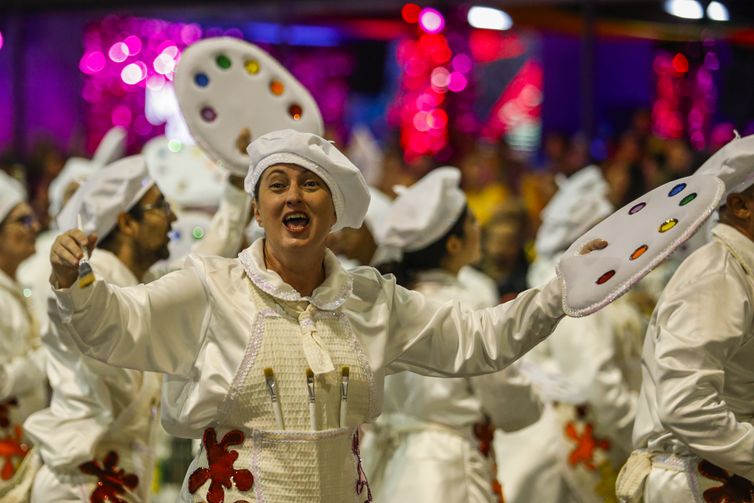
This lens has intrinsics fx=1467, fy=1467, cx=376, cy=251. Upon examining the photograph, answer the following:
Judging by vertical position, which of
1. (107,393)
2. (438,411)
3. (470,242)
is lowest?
(438,411)

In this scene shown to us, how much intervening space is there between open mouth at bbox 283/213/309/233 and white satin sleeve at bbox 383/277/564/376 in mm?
361

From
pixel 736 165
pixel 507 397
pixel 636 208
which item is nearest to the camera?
pixel 636 208

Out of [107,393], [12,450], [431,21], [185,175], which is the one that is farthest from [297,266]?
[431,21]

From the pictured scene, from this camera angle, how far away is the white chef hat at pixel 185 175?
312 inches

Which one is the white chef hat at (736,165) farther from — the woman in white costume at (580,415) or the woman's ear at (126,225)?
the woman's ear at (126,225)

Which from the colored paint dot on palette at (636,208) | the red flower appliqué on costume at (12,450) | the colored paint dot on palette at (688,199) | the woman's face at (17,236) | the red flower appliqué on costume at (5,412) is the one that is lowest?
the red flower appliqué on costume at (12,450)

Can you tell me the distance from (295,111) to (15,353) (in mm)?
1589

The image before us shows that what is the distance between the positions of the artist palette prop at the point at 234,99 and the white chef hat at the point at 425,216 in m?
0.53

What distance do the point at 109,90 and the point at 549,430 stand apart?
377 inches

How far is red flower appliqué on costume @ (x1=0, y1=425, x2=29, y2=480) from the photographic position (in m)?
6.02

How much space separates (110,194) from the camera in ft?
18.1

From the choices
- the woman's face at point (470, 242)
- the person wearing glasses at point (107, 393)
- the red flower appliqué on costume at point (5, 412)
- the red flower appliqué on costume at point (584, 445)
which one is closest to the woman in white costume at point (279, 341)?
the person wearing glasses at point (107, 393)

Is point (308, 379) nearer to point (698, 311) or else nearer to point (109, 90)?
point (698, 311)

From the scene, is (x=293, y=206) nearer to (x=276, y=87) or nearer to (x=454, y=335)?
(x=454, y=335)
